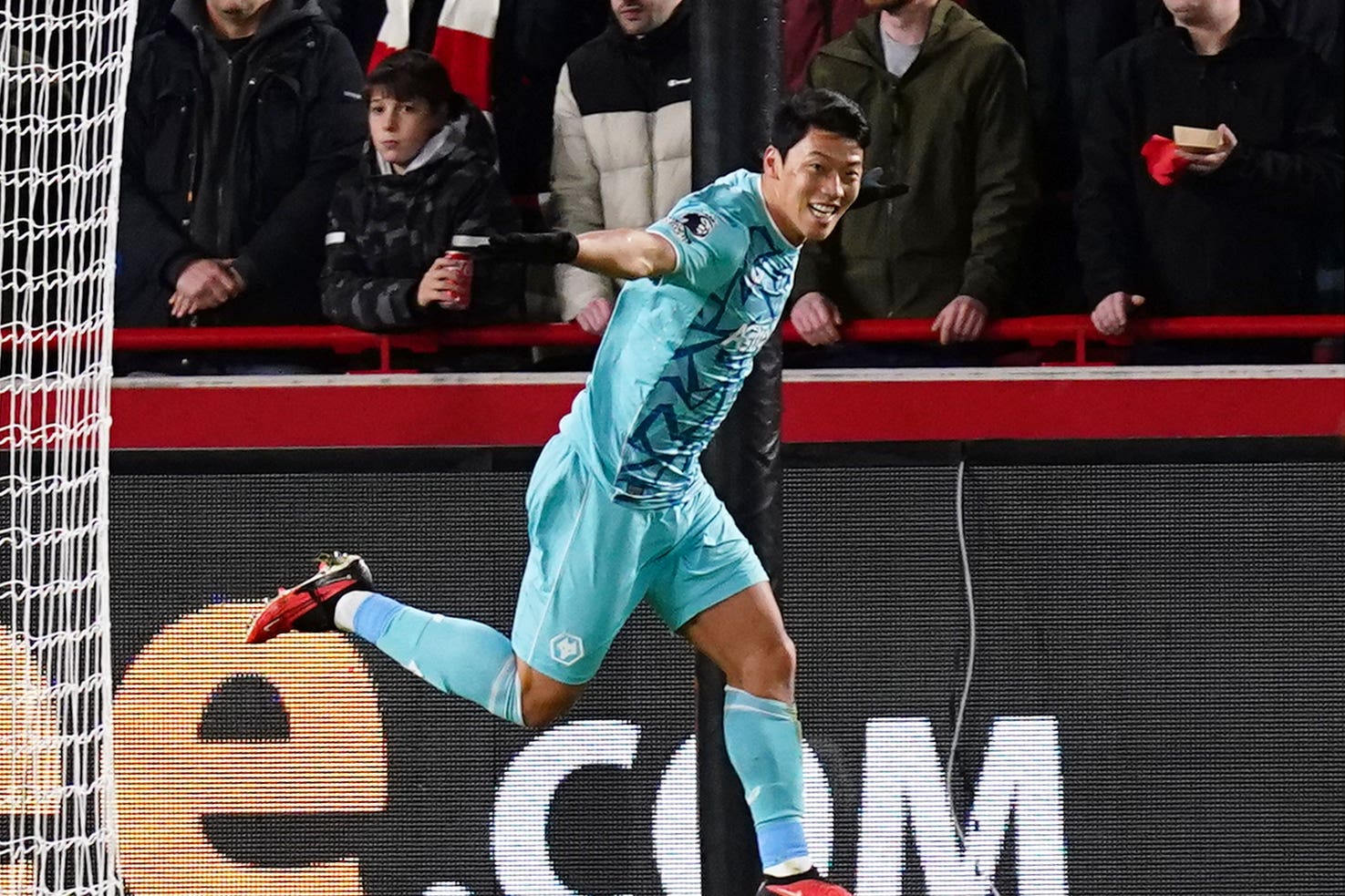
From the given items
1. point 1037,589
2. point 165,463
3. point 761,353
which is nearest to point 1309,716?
point 1037,589

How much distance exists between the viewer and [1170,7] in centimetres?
435

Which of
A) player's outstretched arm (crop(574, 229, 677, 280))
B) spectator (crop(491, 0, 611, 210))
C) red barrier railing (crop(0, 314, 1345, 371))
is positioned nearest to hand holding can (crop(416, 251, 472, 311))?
red barrier railing (crop(0, 314, 1345, 371))

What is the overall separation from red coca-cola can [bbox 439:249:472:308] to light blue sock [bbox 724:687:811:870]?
4.45 ft

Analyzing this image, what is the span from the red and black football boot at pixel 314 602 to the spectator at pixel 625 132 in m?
0.98

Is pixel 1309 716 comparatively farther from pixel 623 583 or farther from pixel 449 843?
pixel 449 843

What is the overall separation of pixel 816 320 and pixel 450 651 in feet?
4.21

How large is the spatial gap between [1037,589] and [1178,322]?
758 mm

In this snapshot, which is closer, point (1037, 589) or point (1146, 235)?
point (1037, 589)

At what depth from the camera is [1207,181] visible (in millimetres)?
4262

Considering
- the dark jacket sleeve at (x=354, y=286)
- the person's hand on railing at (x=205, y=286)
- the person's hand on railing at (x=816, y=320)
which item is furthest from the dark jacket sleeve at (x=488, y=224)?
the person's hand on railing at (x=816, y=320)

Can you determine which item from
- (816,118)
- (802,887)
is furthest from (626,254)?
(802,887)

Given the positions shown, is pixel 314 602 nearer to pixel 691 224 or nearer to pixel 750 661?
pixel 750 661

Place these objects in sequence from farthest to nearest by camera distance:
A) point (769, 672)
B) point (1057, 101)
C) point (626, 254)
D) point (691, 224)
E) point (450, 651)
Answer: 1. point (1057, 101)
2. point (450, 651)
3. point (769, 672)
4. point (691, 224)
5. point (626, 254)

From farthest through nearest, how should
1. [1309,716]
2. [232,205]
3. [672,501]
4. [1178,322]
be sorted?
[232,205]
[1178,322]
[1309,716]
[672,501]
